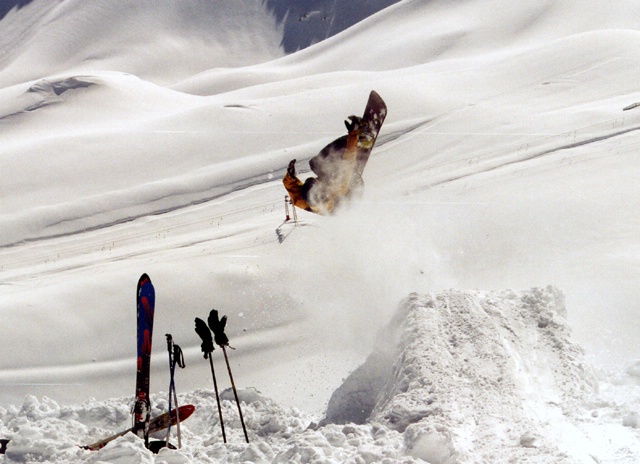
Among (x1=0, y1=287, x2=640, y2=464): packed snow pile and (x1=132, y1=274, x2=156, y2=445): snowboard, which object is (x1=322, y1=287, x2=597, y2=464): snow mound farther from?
(x1=132, y1=274, x2=156, y2=445): snowboard

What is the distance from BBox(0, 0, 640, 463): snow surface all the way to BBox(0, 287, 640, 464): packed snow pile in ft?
0.11

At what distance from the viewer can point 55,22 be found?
6544 centimetres

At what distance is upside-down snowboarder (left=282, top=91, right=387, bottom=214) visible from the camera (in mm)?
18922

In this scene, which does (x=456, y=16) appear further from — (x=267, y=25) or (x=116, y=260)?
(x=116, y=260)

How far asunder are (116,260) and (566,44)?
70.9 ft

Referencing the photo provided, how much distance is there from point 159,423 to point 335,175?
9.61 metres

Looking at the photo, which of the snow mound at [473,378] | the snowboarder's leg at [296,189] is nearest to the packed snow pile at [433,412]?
the snow mound at [473,378]

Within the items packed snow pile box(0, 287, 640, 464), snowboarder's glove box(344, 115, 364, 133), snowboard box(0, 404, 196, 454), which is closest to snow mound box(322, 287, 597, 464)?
packed snow pile box(0, 287, 640, 464)

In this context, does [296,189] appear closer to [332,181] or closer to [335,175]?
[332,181]

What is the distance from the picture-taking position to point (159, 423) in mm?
10805

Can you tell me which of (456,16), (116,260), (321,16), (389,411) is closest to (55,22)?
(321,16)

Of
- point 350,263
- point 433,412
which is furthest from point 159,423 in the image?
point 350,263

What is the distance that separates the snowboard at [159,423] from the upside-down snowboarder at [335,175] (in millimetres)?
8177

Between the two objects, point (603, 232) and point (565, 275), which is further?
point (603, 232)
